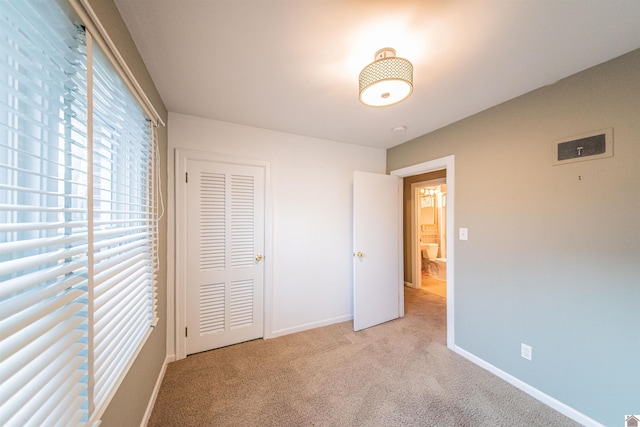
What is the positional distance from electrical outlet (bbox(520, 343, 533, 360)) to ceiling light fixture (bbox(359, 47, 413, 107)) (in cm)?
213

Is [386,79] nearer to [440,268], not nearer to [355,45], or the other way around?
[355,45]

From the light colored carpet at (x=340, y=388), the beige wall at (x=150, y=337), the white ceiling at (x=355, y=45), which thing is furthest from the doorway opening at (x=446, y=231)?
the beige wall at (x=150, y=337)

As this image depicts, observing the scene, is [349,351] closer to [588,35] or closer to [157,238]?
[157,238]

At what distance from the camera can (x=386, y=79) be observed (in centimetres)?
117

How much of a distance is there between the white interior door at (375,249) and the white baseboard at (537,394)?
95 centimetres

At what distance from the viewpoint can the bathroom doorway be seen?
13.8ft

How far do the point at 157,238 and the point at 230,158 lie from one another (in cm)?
101

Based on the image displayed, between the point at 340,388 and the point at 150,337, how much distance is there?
4.82ft

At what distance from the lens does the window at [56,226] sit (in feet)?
1.79

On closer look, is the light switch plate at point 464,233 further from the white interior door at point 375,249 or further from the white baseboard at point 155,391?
the white baseboard at point 155,391

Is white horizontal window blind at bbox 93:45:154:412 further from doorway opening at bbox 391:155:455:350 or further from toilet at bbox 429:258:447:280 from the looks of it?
toilet at bbox 429:258:447:280

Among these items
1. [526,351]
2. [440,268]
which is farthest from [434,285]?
[526,351]

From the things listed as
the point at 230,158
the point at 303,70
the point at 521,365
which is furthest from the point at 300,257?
the point at 521,365

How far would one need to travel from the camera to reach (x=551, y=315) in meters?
1.64
